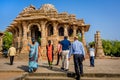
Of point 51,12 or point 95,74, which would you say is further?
point 51,12

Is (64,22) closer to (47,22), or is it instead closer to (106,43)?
(47,22)

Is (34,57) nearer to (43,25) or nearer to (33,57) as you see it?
(33,57)

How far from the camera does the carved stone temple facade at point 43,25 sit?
103 ft

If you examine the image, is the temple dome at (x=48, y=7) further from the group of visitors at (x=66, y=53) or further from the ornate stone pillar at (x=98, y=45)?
the group of visitors at (x=66, y=53)

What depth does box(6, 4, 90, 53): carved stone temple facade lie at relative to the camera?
3128 centimetres

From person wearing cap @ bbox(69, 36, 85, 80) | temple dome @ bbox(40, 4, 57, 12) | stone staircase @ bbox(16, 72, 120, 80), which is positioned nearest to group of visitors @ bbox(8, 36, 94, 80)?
person wearing cap @ bbox(69, 36, 85, 80)

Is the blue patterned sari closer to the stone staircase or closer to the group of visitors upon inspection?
the group of visitors

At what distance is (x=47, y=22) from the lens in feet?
107

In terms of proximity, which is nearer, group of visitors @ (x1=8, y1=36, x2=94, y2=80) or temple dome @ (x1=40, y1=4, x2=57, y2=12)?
group of visitors @ (x1=8, y1=36, x2=94, y2=80)

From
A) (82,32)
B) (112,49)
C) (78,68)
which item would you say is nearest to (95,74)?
(78,68)

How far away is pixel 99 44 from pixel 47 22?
7.48 m

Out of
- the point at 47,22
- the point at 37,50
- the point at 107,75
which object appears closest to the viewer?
the point at 107,75

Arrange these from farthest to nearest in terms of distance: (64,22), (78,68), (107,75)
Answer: (64,22) → (107,75) → (78,68)

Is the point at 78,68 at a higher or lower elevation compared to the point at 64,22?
lower
